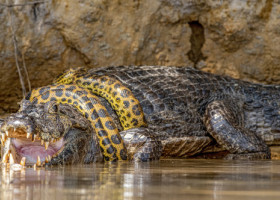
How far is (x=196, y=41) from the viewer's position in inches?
316

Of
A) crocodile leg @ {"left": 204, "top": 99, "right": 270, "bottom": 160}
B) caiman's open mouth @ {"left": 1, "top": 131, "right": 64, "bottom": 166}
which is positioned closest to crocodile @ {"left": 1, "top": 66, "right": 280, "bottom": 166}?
crocodile leg @ {"left": 204, "top": 99, "right": 270, "bottom": 160}

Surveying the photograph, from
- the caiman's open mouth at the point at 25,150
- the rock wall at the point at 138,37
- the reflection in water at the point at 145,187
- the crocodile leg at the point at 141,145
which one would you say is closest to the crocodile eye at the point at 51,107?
the caiman's open mouth at the point at 25,150

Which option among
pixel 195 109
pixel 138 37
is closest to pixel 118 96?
pixel 195 109

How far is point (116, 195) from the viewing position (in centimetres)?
218

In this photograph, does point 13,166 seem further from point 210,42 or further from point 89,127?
point 210,42

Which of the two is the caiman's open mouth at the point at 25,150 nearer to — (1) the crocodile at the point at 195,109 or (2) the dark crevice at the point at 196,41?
(1) the crocodile at the point at 195,109

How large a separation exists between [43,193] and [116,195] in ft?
1.06

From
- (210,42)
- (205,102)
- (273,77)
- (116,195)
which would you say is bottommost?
(116,195)

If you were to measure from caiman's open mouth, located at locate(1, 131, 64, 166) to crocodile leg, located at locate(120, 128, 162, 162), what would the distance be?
110 cm

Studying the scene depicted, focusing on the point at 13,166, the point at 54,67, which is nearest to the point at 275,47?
the point at 54,67

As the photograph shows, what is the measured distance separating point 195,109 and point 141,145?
58.1 inches

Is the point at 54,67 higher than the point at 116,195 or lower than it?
higher

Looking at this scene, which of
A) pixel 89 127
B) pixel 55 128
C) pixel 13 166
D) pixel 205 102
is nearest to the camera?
pixel 13 166

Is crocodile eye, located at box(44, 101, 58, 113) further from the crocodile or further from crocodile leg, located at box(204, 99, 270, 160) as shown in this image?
crocodile leg, located at box(204, 99, 270, 160)
